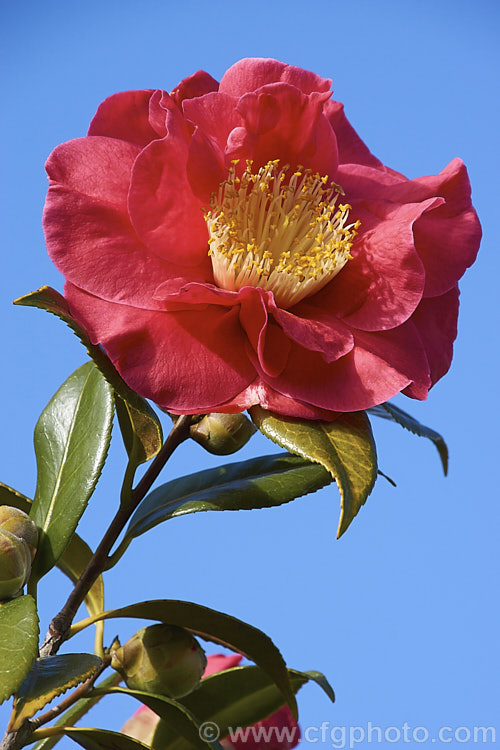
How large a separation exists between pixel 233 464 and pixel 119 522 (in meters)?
0.18

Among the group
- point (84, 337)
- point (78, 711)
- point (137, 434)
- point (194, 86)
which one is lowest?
point (78, 711)

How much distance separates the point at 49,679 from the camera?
647mm

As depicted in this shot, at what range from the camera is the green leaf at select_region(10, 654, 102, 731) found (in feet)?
2.06

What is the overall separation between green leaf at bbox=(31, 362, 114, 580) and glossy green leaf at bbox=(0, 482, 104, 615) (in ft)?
0.12

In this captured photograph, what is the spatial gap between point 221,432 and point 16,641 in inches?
10.3

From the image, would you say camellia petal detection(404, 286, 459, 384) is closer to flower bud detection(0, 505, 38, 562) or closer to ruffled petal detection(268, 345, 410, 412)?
ruffled petal detection(268, 345, 410, 412)

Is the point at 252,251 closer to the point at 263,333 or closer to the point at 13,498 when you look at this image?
the point at 263,333

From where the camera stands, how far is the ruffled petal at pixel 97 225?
24.7 inches

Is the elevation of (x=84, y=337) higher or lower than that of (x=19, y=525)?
higher

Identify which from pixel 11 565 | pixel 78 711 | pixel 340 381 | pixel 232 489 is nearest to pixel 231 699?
pixel 78 711

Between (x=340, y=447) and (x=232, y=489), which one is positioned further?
(x=232, y=489)

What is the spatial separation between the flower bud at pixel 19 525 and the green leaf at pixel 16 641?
0.08m

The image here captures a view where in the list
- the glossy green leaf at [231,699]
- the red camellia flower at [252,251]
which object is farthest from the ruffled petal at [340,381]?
the glossy green leaf at [231,699]

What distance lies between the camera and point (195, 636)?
32.4 inches
